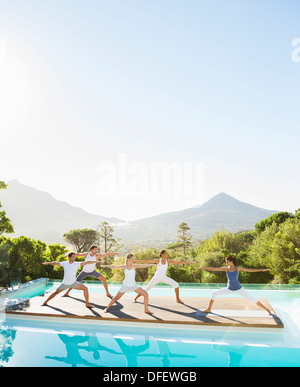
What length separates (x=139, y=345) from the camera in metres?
6.28

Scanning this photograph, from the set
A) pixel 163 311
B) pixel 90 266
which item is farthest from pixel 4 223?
pixel 163 311

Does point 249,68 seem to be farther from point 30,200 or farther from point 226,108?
point 30,200

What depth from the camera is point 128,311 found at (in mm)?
7629

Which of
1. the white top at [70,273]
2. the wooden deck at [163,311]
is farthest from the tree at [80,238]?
the white top at [70,273]

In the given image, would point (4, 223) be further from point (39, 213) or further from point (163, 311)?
point (39, 213)

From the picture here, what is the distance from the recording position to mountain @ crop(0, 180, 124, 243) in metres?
106

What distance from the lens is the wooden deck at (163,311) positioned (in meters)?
6.79

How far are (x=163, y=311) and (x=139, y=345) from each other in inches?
55.4
